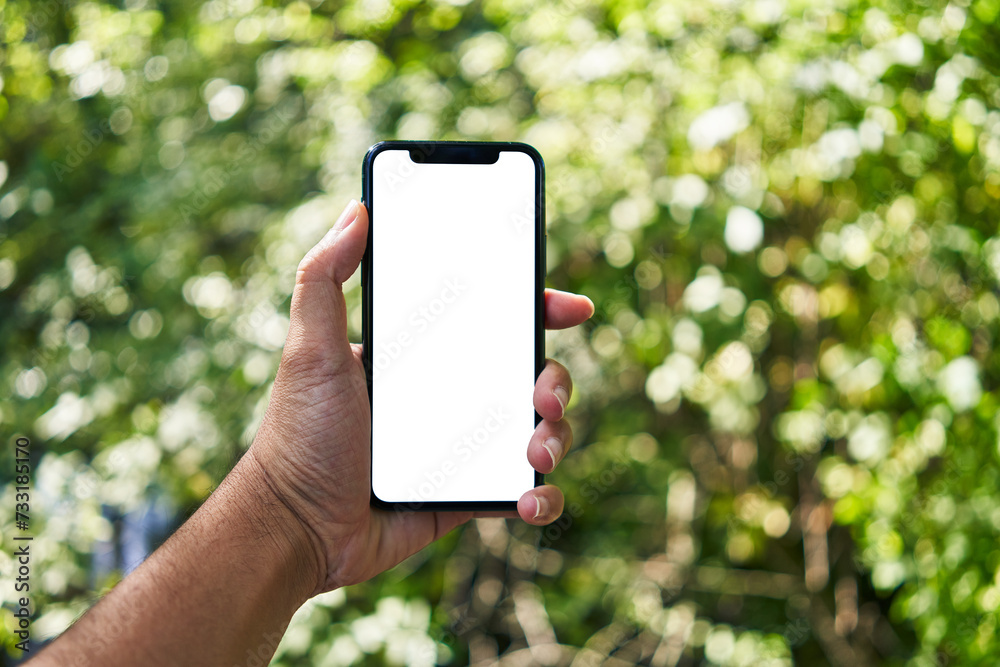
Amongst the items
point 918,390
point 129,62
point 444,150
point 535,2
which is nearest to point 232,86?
point 129,62

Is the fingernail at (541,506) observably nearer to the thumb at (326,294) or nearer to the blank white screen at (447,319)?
the blank white screen at (447,319)

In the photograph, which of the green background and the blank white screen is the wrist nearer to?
the blank white screen

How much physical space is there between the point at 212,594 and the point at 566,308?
2.24 feet

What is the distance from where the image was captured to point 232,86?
5.30 ft

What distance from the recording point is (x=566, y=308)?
1081 millimetres

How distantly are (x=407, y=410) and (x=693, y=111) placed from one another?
0.87 m

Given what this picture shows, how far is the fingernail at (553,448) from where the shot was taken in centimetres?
98

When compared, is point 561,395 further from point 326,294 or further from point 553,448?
point 326,294

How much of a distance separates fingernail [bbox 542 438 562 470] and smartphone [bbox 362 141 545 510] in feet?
0.16

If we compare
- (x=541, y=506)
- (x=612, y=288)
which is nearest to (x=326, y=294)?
(x=541, y=506)

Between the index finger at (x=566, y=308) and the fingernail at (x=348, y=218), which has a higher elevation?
the fingernail at (x=348, y=218)

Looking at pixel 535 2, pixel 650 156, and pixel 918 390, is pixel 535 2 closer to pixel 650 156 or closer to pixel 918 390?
pixel 650 156

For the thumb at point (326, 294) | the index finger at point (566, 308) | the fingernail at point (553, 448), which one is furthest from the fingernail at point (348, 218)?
the fingernail at point (553, 448)

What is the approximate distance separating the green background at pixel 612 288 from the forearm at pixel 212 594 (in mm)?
512
